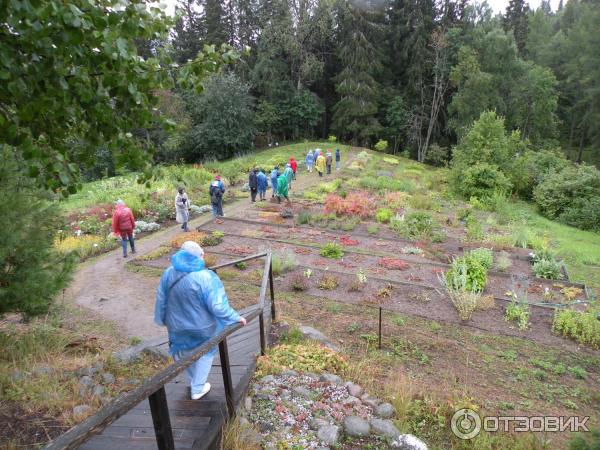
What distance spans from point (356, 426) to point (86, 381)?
3119mm

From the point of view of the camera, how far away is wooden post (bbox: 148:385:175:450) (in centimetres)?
251

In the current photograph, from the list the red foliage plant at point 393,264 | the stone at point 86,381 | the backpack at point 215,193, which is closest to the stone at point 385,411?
the stone at point 86,381

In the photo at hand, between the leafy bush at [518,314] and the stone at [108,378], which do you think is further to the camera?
the leafy bush at [518,314]

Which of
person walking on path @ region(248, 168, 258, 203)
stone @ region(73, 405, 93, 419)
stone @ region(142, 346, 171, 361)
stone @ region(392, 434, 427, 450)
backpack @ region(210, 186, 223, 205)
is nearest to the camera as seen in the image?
stone @ region(73, 405, 93, 419)

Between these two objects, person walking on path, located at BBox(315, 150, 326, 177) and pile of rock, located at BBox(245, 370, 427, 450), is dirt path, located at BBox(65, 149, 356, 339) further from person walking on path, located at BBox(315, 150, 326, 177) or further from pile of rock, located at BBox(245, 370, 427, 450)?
person walking on path, located at BBox(315, 150, 326, 177)

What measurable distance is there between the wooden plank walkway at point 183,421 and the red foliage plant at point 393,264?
22.0 ft

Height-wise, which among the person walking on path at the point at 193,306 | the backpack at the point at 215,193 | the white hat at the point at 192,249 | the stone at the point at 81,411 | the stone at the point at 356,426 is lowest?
the stone at the point at 356,426

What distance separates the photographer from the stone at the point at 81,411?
398cm

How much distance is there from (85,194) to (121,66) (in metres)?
20.1

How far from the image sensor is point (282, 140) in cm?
4372

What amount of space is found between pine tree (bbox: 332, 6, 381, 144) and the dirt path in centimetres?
3123

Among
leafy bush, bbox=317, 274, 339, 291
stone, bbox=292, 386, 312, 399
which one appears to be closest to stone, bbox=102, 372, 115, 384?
stone, bbox=292, 386, 312, 399

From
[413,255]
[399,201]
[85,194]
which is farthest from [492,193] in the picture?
[85,194]

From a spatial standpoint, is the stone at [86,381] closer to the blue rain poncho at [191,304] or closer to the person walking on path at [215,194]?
the blue rain poncho at [191,304]
